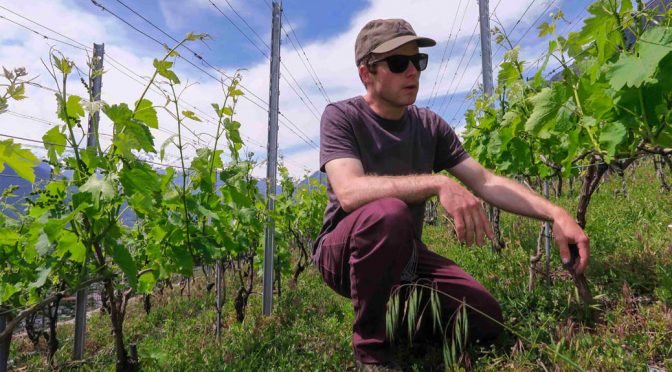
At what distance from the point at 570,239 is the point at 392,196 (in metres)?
0.68

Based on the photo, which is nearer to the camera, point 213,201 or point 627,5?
point 627,5

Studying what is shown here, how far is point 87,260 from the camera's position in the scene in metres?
1.87

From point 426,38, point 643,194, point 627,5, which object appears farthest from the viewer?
point 643,194

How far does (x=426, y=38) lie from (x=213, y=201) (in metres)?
1.64

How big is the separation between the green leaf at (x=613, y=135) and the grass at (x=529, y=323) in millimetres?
705

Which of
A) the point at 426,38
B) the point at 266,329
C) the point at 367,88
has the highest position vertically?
the point at 426,38

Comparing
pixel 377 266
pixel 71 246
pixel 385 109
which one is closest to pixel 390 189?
pixel 377 266

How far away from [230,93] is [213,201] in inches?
28.6

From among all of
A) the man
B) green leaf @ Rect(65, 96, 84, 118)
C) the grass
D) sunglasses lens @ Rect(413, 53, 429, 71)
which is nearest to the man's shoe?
the man

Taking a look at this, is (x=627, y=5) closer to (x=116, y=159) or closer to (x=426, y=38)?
(x=426, y=38)

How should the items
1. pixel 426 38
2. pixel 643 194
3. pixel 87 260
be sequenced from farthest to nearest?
1. pixel 643 194
2. pixel 426 38
3. pixel 87 260

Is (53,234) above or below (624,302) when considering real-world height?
above

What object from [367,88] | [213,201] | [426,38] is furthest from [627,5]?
[213,201]

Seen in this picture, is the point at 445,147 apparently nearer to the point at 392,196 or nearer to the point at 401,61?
the point at 401,61
